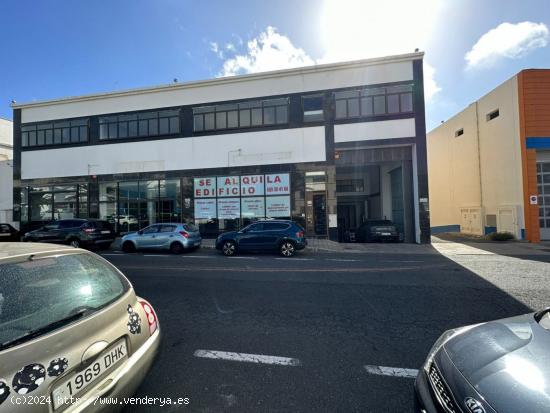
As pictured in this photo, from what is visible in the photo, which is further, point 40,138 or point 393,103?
point 40,138

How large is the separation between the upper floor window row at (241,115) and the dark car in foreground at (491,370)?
50.6 feet

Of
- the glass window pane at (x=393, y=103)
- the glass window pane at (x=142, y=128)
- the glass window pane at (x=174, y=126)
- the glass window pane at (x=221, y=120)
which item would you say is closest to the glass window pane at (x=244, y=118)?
the glass window pane at (x=221, y=120)

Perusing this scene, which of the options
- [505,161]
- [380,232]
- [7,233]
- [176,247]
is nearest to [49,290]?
[176,247]

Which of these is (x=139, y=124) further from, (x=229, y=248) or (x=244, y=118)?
(x=229, y=248)

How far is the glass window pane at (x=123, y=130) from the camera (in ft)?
60.2

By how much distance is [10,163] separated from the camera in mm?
21500

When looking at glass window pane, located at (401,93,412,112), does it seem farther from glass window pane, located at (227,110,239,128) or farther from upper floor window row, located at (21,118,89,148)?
upper floor window row, located at (21,118,89,148)

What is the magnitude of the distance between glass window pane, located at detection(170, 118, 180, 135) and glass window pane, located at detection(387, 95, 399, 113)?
12610mm

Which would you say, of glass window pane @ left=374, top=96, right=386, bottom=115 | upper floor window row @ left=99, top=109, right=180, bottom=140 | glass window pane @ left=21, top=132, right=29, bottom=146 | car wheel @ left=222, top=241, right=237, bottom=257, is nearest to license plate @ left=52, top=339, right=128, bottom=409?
car wheel @ left=222, top=241, right=237, bottom=257

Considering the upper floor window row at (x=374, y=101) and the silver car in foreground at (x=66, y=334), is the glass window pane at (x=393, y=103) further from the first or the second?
the silver car in foreground at (x=66, y=334)

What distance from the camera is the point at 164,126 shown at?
17.9 metres

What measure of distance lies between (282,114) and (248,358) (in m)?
15.1

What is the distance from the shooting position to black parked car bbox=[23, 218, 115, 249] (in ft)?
42.4

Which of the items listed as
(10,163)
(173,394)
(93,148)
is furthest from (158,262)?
(10,163)
